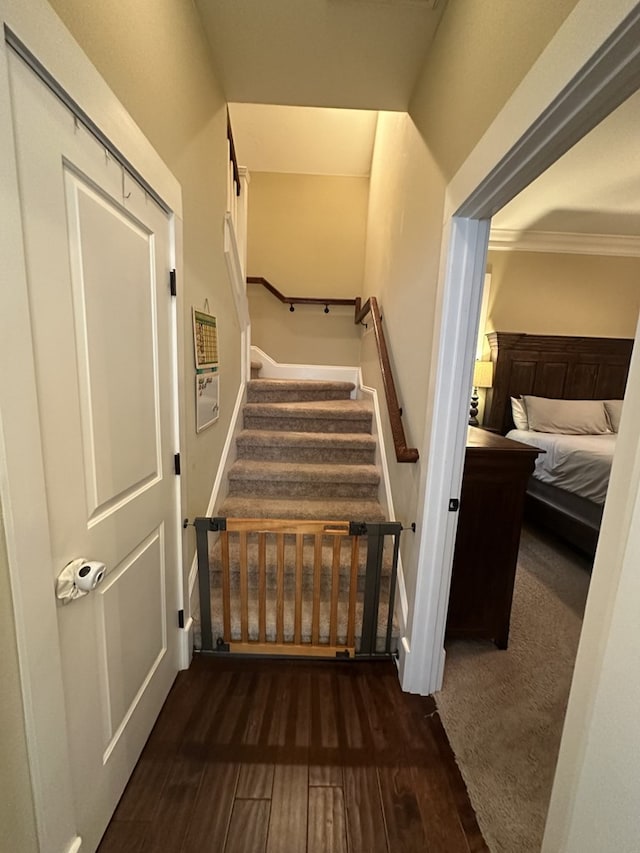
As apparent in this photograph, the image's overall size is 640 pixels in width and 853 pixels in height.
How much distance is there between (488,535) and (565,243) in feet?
12.7

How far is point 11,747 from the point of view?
74cm

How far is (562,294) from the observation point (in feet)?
13.5

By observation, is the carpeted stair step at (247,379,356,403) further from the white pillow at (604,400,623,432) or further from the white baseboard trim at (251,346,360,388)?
the white pillow at (604,400,623,432)

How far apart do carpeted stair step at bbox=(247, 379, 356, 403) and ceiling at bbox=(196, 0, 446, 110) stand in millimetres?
1781

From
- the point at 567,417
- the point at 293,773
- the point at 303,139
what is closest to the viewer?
the point at 293,773

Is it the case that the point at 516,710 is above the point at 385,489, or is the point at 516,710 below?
below

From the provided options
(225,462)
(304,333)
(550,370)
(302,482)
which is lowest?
(302,482)

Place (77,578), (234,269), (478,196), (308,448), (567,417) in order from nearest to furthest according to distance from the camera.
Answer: (77,578)
(478,196)
(234,269)
(308,448)
(567,417)

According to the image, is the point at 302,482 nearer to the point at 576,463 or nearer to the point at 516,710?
the point at 516,710

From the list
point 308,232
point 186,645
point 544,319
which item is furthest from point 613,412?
point 186,645

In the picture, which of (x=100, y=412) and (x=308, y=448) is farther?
(x=308, y=448)

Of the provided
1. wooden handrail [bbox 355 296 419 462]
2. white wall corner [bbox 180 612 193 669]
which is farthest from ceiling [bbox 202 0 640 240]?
white wall corner [bbox 180 612 193 669]

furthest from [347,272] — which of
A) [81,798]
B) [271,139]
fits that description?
[81,798]

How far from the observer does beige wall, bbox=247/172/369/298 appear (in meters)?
3.94
